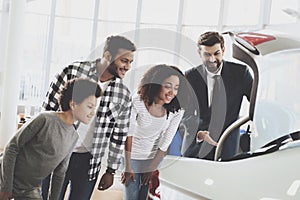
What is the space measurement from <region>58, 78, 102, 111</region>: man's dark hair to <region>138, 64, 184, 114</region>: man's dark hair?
13 cm

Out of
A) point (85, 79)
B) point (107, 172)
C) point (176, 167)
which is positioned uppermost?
point (85, 79)

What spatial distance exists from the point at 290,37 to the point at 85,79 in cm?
56

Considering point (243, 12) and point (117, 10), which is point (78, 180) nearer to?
point (243, 12)

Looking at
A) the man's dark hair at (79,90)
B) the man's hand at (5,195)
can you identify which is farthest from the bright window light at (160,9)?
the man's hand at (5,195)

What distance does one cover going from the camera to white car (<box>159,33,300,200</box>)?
79cm

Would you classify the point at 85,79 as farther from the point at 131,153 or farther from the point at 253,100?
the point at 253,100

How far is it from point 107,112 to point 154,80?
0.16 meters

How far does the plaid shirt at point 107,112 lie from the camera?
3.87 feet

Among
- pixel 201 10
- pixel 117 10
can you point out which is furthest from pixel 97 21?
pixel 201 10

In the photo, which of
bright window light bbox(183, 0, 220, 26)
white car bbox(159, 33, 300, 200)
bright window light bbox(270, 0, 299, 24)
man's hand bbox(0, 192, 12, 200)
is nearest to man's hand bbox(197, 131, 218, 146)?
white car bbox(159, 33, 300, 200)

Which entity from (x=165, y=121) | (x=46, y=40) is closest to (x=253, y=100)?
(x=165, y=121)

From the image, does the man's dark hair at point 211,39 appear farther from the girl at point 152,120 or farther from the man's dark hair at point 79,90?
the man's dark hair at point 79,90

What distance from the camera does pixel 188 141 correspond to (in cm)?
122

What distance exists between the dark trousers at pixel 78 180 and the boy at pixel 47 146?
18 millimetres
